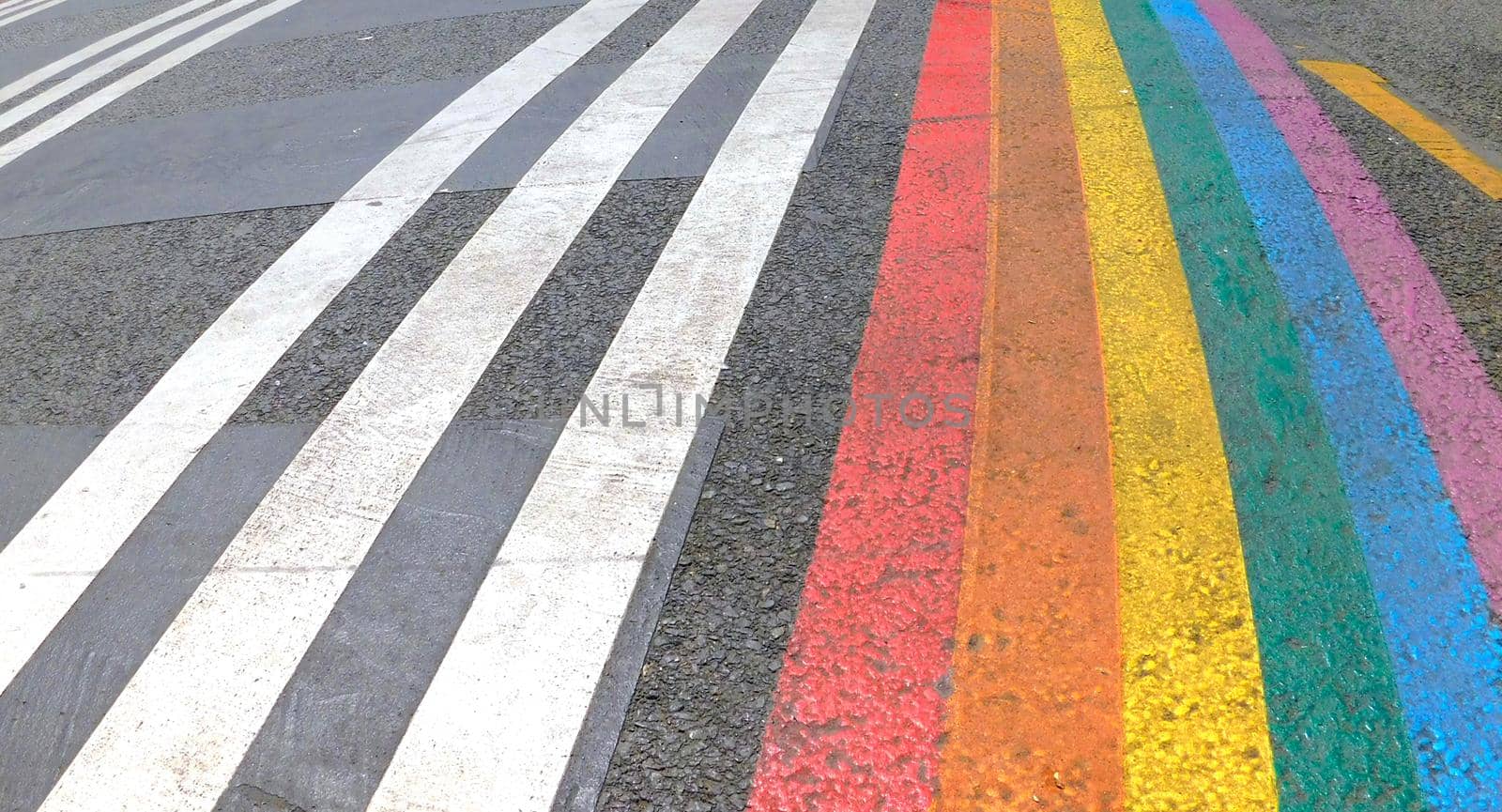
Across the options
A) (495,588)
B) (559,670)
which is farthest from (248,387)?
(559,670)

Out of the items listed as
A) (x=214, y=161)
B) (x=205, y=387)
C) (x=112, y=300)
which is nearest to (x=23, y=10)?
(x=214, y=161)

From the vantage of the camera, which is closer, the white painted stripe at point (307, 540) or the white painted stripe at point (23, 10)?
the white painted stripe at point (307, 540)

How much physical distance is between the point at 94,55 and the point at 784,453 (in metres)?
7.87

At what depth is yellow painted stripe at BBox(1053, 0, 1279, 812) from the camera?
2055mm

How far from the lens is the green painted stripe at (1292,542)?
6.68 feet

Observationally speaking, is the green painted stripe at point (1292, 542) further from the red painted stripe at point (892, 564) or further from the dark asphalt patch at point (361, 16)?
the dark asphalt patch at point (361, 16)

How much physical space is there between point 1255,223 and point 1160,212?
1.11 ft

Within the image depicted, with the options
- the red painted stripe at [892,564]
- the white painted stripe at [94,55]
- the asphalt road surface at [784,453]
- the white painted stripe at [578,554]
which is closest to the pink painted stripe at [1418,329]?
the asphalt road surface at [784,453]

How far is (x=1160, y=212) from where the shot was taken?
4.09 meters

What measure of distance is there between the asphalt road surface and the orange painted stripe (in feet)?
0.04

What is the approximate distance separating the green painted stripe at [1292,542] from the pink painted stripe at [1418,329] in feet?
0.95

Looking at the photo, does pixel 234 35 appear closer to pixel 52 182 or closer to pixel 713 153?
pixel 52 182

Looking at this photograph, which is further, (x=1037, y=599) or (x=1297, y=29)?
(x=1297, y=29)

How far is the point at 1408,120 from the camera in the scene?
4801 millimetres
